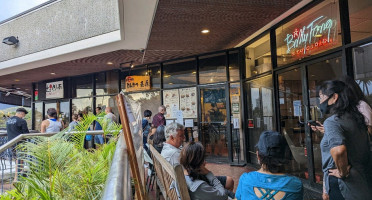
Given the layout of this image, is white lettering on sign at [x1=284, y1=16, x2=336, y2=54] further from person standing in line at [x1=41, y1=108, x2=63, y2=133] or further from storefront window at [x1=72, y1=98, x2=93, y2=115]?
storefront window at [x1=72, y1=98, x2=93, y2=115]

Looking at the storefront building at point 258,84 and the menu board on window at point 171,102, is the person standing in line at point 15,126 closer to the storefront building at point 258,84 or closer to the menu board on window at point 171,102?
the storefront building at point 258,84

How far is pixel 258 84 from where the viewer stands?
5824 millimetres

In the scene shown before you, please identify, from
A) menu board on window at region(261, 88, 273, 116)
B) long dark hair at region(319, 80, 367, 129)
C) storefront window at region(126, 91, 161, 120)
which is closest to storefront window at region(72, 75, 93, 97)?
storefront window at region(126, 91, 161, 120)

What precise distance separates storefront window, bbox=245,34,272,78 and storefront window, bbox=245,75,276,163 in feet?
0.72

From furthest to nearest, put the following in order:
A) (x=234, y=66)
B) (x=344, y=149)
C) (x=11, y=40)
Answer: (x=11, y=40) → (x=234, y=66) → (x=344, y=149)

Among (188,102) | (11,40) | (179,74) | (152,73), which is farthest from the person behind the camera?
(152,73)

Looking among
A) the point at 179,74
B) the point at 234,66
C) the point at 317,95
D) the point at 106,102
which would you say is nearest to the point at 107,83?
the point at 106,102

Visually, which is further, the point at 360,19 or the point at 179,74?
the point at 179,74

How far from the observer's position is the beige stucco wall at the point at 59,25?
6.01m

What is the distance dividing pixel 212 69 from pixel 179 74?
1.11 m

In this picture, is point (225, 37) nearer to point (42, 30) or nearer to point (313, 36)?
point (313, 36)

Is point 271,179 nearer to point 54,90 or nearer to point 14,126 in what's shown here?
point 14,126

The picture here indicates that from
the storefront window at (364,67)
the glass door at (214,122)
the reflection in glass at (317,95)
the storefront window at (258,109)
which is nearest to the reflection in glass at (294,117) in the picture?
the reflection in glass at (317,95)

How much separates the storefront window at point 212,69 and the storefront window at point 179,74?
266mm
